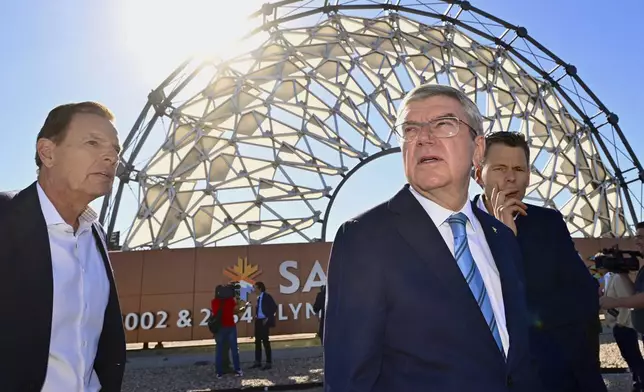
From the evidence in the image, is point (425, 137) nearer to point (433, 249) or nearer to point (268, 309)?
point (433, 249)

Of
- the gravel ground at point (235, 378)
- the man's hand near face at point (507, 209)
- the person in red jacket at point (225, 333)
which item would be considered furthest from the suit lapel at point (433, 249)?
the person in red jacket at point (225, 333)

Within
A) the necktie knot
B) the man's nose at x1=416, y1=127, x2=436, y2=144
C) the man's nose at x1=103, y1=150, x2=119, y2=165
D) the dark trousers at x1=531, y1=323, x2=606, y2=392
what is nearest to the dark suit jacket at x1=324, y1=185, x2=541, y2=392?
the necktie knot

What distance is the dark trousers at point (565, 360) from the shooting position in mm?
2201

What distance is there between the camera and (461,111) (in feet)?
6.15

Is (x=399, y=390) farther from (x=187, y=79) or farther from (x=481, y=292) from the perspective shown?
(x=187, y=79)

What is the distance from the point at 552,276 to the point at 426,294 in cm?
111

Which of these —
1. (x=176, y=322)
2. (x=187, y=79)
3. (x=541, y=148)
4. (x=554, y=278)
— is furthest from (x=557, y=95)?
(x=554, y=278)

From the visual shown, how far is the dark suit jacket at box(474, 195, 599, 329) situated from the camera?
227 cm

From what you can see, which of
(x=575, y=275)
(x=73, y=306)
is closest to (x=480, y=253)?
(x=575, y=275)

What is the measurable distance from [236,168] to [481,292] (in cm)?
2213

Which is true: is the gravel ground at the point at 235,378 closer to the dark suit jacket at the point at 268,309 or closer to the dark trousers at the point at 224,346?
the dark trousers at the point at 224,346

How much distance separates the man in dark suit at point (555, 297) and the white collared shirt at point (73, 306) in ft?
6.00

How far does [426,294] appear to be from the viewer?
5.01ft

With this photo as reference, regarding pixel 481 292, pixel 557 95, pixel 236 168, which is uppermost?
pixel 557 95
